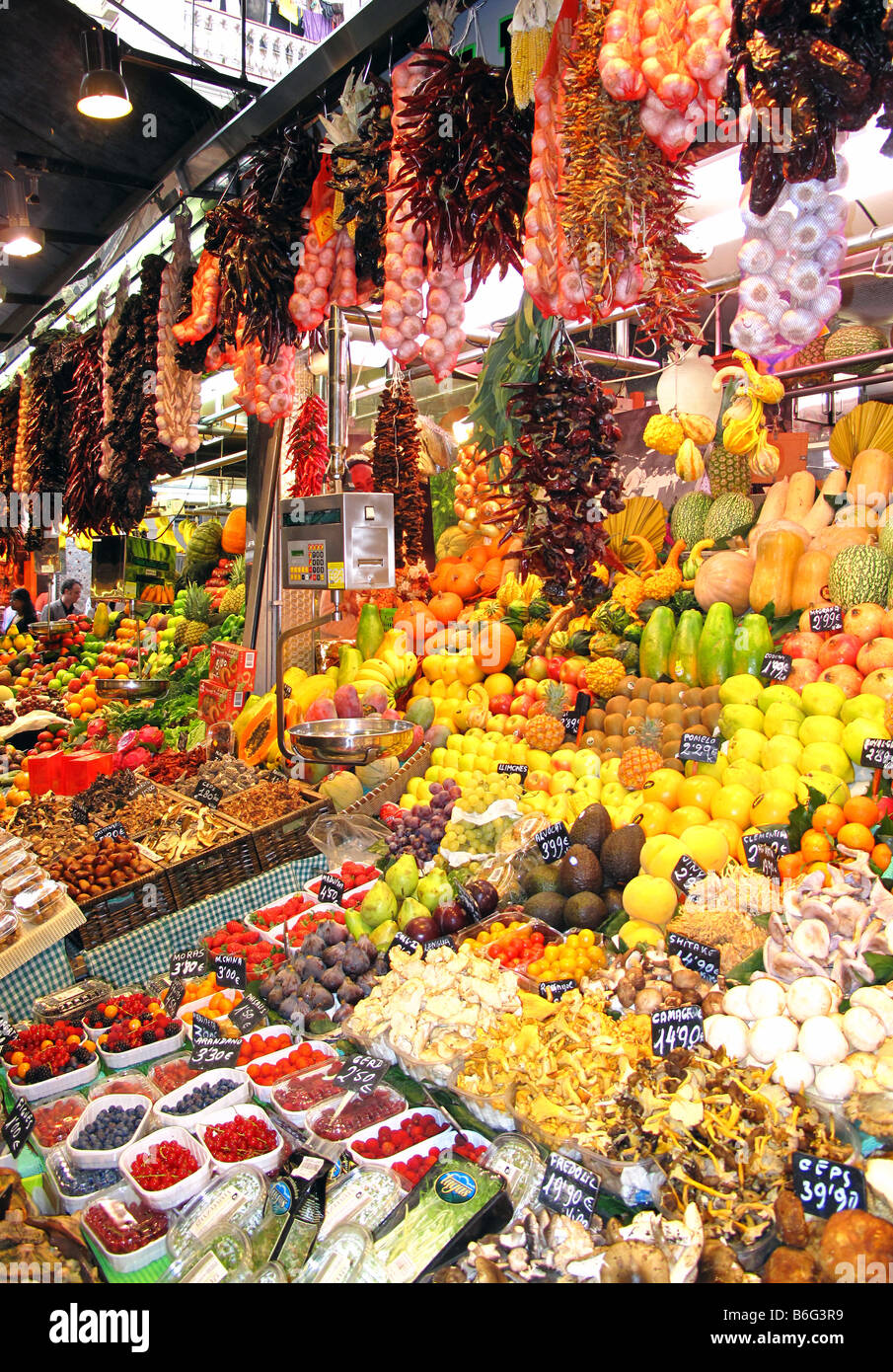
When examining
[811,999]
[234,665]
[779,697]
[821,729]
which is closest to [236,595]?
[234,665]

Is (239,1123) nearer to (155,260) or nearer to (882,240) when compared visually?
(882,240)

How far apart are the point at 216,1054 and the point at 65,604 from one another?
364 inches

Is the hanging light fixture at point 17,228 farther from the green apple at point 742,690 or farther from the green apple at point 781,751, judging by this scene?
the green apple at point 781,751

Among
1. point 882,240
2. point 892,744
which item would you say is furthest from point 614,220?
point 882,240

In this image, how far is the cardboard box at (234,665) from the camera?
5797 mm

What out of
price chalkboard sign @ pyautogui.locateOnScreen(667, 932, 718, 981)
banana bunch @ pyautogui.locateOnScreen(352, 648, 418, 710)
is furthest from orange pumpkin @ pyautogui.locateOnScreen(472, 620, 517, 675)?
price chalkboard sign @ pyautogui.locateOnScreen(667, 932, 718, 981)

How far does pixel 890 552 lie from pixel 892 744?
3.27 ft

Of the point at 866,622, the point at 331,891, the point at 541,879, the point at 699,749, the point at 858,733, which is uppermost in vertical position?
the point at 866,622

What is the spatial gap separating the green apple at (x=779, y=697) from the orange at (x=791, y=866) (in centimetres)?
80

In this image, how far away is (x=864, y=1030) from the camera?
85.8 inches

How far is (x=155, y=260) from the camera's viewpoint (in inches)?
212

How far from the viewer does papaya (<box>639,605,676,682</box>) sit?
4.26 metres

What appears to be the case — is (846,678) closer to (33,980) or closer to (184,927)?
(184,927)
